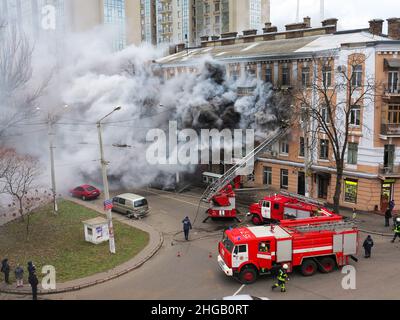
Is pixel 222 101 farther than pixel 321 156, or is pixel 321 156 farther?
pixel 222 101

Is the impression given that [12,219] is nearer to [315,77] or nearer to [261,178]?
[261,178]

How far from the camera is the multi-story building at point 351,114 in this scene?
1168 inches

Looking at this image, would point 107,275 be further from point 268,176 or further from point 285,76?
point 285,76

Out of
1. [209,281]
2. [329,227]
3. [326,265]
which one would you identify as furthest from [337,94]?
[209,281]

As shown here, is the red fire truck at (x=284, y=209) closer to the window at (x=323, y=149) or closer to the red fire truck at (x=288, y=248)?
the red fire truck at (x=288, y=248)

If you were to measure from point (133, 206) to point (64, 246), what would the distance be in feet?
21.9

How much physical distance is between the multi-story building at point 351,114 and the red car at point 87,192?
43.5ft

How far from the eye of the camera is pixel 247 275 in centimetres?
1905

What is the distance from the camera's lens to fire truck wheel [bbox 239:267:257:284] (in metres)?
19.0

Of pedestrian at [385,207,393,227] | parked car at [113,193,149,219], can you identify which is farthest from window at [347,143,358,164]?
parked car at [113,193,149,219]

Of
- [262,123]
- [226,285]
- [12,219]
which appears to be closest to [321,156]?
[262,123]

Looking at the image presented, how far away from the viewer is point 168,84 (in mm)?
40031

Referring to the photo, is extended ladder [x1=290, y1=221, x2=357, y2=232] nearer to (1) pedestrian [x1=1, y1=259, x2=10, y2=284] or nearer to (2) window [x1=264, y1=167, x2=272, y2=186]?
(1) pedestrian [x1=1, y1=259, x2=10, y2=284]
